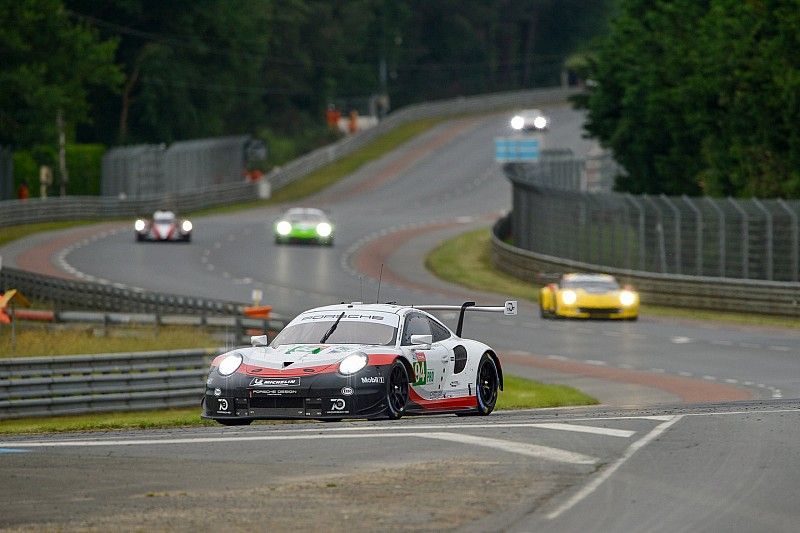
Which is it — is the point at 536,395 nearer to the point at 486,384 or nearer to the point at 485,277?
the point at 486,384

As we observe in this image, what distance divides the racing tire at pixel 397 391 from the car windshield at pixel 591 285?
2589cm

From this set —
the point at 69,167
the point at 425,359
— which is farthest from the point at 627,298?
the point at 69,167

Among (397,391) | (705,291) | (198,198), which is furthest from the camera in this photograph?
(198,198)

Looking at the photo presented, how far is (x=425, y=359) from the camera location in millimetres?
18172

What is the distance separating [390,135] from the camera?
393ft

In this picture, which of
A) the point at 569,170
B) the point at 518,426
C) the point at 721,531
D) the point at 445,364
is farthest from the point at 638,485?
the point at 569,170

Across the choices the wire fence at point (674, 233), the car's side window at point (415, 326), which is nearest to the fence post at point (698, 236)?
the wire fence at point (674, 233)

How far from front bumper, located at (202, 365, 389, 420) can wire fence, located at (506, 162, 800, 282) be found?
95.4 feet

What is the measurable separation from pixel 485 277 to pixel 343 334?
38829 mm

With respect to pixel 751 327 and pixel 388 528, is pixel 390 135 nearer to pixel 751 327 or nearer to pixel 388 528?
pixel 751 327

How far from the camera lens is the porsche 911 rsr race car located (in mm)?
16953

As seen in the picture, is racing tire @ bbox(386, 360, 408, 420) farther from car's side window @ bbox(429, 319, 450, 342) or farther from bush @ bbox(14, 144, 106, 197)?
bush @ bbox(14, 144, 106, 197)

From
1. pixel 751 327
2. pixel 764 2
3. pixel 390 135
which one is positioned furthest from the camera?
pixel 390 135

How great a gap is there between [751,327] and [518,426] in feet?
90.2
